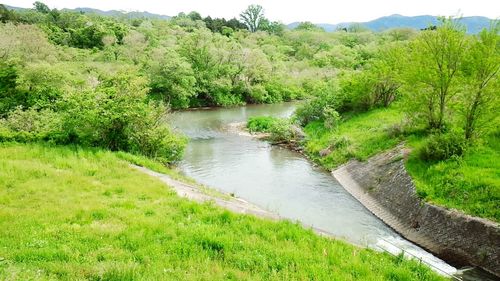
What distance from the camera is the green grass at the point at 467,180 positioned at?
1820 cm

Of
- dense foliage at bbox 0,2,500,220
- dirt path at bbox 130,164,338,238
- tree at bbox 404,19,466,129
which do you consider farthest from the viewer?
tree at bbox 404,19,466,129

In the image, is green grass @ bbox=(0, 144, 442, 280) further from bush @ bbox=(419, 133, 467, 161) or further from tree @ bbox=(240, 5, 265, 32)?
tree @ bbox=(240, 5, 265, 32)

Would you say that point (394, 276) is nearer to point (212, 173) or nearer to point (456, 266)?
point (456, 266)

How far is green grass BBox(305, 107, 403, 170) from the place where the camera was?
30.8 metres

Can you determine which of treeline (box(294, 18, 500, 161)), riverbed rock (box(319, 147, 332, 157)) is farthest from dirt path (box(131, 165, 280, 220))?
riverbed rock (box(319, 147, 332, 157))

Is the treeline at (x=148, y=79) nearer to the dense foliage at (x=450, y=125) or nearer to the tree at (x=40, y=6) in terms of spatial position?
the dense foliage at (x=450, y=125)

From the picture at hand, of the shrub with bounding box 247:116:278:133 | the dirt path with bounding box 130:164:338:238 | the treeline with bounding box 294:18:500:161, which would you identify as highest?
the treeline with bounding box 294:18:500:161

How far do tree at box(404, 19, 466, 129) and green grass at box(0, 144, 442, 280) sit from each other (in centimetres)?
1558

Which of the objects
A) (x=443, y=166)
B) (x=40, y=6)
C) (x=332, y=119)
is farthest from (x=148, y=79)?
(x=40, y=6)

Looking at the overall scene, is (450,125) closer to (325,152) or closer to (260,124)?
(325,152)

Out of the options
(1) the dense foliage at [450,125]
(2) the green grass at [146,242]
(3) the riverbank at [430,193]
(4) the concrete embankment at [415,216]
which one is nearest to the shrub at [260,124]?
(1) the dense foliage at [450,125]

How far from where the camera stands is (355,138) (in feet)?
113

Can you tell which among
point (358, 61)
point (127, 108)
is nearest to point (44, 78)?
point (127, 108)

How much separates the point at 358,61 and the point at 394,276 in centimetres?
8998
